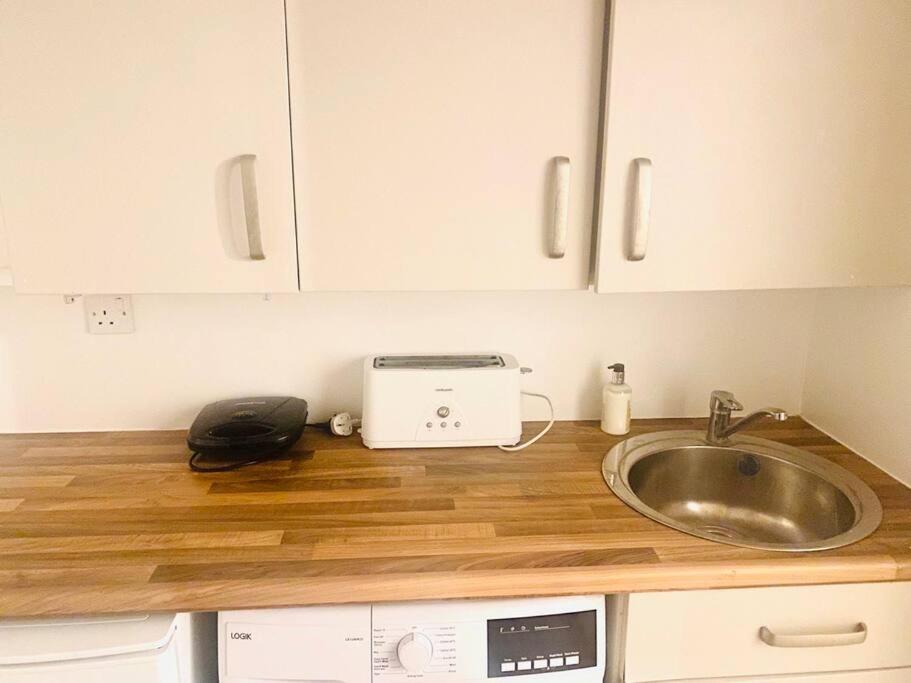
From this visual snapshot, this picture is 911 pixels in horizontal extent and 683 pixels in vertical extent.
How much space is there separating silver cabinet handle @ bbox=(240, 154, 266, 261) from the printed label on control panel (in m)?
0.77

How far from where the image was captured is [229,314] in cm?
154

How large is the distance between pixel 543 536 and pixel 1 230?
1.15 metres

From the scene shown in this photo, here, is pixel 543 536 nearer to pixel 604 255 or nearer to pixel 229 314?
pixel 604 255

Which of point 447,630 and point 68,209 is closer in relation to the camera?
point 447,630

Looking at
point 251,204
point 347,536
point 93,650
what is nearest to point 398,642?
point 347,536

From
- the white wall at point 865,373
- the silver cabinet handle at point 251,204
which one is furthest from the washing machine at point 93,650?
the white wall at point 865,373

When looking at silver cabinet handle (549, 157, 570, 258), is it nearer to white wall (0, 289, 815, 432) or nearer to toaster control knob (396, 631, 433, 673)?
white wall (0, 289, 815, 432)

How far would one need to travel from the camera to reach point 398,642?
103cm

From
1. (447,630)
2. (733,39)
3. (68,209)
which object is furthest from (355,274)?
(733,39)

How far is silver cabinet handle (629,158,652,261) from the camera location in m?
1.17

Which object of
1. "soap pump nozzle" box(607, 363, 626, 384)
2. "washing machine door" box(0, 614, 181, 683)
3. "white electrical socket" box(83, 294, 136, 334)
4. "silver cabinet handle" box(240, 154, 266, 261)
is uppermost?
"silver cabinet handle" box(240, 154, 266, 261)

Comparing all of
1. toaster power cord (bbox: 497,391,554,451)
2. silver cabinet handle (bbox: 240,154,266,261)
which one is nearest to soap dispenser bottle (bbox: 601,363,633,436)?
toaster power cord (bbox: 497,391,554,451)

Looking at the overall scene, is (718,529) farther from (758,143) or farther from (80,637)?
(80,637)

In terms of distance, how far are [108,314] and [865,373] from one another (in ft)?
5.75
